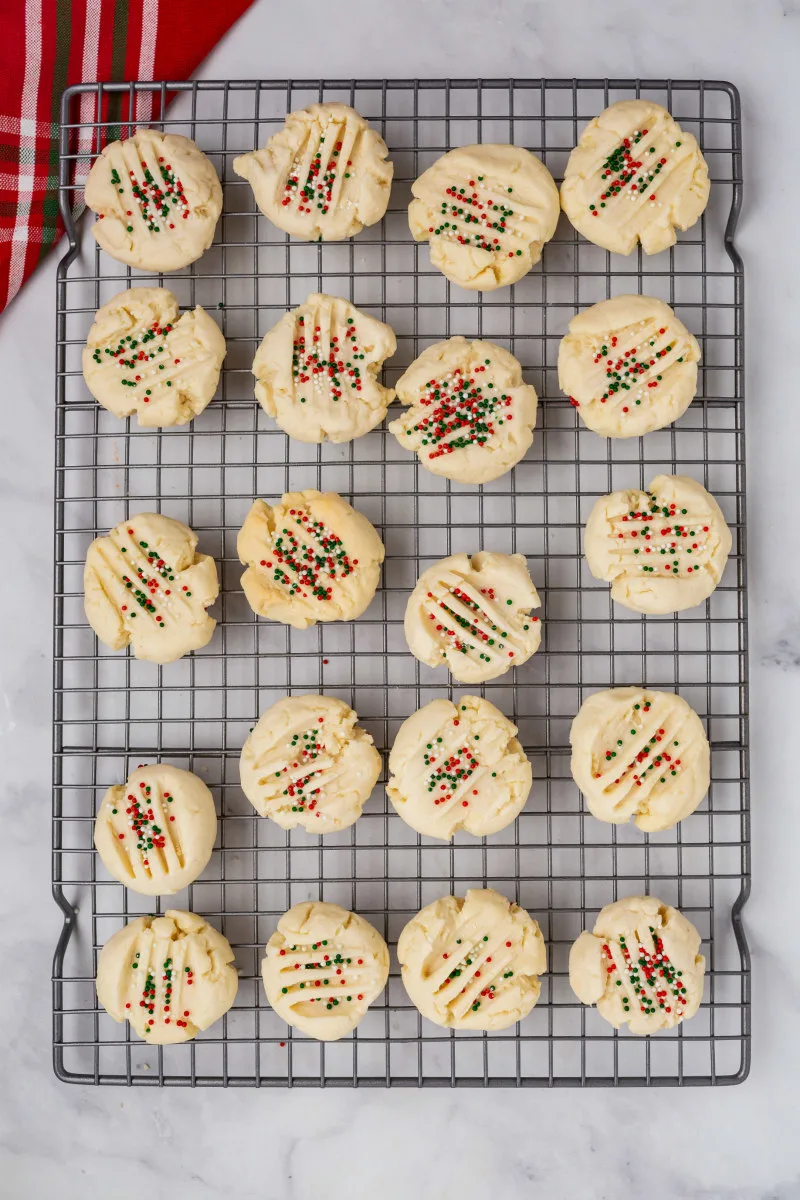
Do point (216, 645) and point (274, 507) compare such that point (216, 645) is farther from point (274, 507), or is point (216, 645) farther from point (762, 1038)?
point (762, 1038)

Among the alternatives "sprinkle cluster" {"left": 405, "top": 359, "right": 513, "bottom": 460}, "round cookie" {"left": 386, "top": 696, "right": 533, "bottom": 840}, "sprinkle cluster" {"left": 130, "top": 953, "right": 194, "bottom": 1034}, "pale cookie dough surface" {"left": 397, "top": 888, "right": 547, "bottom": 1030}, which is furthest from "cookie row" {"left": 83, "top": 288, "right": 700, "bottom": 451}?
"sprinkle cluster" {"left": 130, "top": 953, "right": 194, "bottom": 1034}

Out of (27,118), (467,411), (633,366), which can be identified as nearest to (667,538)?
(633,366)

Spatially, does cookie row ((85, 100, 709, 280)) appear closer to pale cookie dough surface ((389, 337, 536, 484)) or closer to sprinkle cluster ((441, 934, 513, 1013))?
pale cookie dough surface ((389, 337, 536, 484))

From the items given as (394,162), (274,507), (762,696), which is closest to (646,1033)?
(762,696)

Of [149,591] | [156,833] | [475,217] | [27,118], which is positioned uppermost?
[27,118]

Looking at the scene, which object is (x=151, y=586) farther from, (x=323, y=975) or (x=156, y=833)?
(x=323, y=975)

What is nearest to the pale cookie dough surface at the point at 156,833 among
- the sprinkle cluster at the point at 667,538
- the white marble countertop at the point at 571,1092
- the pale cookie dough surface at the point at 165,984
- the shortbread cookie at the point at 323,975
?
the pale cookie dough surface at the point at 165,984
